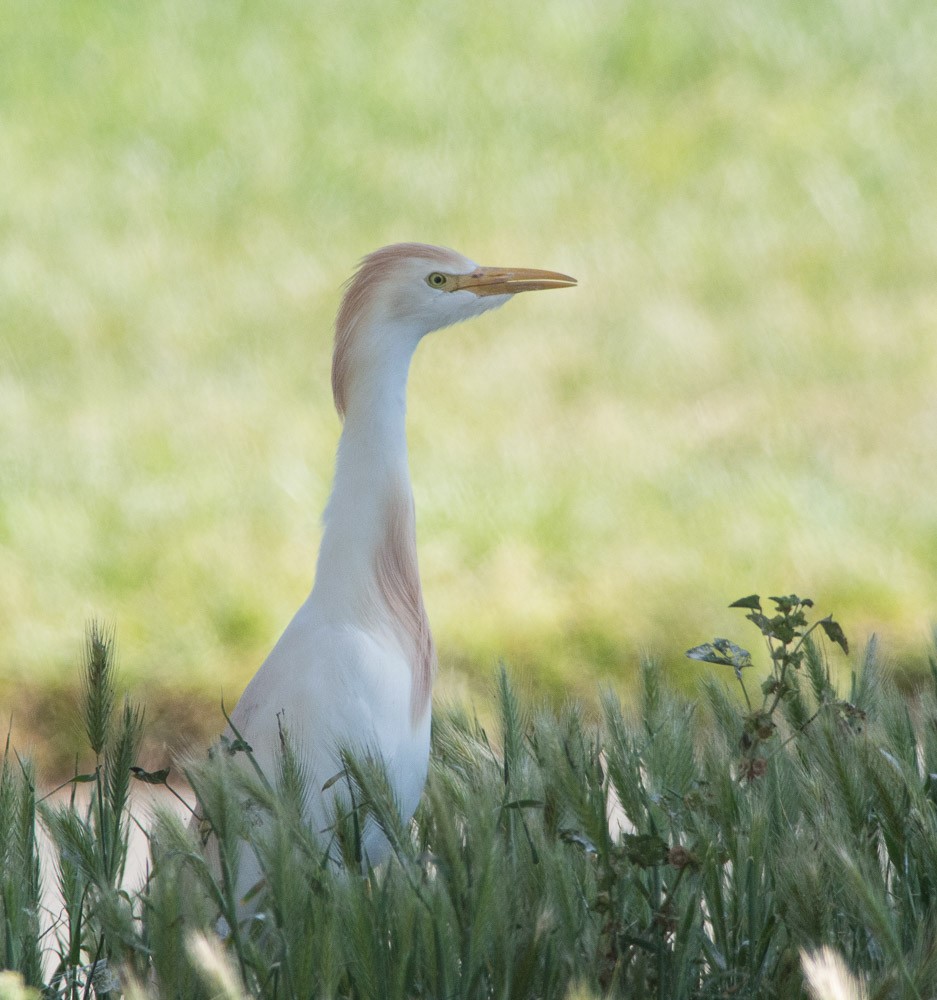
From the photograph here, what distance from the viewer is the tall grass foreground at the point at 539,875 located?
0.92m

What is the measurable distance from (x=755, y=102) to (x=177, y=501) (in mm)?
2717

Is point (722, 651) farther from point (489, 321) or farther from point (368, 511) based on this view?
point (489, 321)

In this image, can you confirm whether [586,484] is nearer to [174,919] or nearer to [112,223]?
[112,223]

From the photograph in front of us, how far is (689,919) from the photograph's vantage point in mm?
1017

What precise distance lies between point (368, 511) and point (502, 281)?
0.90ft

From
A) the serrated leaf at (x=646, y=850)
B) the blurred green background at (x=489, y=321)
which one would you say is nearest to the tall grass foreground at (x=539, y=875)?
the serrated leaf at (x=646, y=850)

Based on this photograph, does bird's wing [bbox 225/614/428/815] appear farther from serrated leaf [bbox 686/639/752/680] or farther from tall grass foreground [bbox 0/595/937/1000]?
serrated leaf [bbox 686/639/752/680]

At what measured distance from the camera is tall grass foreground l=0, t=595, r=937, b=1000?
3.00ft

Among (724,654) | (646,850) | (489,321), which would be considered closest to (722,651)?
(724,654)

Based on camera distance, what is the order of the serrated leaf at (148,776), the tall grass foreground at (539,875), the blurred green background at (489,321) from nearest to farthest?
the tall grass foreground at (539,875) < the serrated leaf at (148,776) < the blurred green background at (489,321)

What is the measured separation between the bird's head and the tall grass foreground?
0.39 m

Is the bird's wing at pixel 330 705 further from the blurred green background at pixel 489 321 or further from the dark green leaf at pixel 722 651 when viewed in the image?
the blurred green background at pixel 489 321

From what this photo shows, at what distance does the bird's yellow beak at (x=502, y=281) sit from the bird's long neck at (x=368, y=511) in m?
0.10

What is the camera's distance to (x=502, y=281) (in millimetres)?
1520
